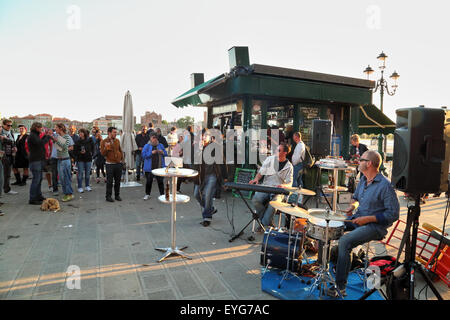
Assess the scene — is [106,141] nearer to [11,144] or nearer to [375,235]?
[11,144]

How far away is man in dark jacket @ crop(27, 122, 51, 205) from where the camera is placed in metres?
6.92

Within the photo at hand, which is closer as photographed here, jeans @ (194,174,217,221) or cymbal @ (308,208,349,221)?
cymbal @ (308,208,349,221)

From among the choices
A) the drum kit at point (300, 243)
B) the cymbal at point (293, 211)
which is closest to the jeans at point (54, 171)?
the drum kit at point (300, 243)

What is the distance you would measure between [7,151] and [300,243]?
30.8 feet

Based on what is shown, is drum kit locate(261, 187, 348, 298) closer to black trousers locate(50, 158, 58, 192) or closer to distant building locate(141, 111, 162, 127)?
black trousers locate(50, 158, 58, 192)

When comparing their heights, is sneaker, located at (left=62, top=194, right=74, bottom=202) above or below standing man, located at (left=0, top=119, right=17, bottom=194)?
below

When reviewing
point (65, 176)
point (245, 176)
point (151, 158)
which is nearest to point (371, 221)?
point (245, 176)

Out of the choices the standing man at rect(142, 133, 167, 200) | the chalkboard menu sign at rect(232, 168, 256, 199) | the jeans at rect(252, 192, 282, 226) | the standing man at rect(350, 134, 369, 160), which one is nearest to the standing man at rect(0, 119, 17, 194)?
the standing man at rect(142, 133, 167, 200)

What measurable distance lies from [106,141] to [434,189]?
6820 mm

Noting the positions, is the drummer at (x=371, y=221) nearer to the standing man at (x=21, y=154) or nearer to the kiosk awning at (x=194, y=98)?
the kiosk awning at (x=194, y=98)

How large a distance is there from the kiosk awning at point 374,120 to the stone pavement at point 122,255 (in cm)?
574

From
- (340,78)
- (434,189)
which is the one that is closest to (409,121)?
(434,189)

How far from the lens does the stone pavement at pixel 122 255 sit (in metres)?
3.26

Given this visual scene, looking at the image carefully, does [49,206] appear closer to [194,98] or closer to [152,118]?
[194,98]
